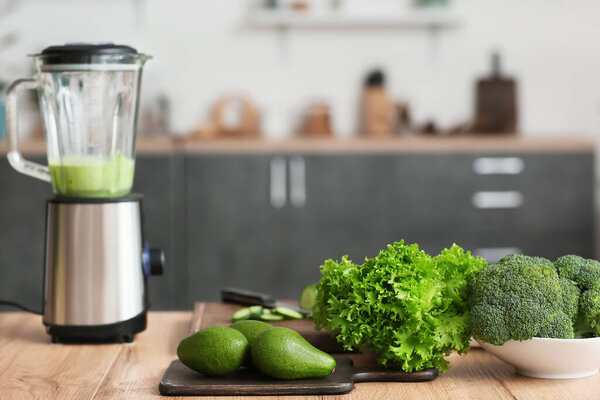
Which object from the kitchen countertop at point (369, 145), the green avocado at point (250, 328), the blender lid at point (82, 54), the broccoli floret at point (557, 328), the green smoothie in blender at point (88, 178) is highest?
the blender lid at point (82, 54)

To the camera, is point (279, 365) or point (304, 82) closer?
point (279, 365)

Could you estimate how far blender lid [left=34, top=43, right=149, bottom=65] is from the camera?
121cm

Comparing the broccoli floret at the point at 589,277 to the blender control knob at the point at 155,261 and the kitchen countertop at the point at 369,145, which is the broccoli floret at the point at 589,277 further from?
the kitchen countertop at the point at 369,145

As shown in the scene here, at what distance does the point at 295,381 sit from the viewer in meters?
0.92

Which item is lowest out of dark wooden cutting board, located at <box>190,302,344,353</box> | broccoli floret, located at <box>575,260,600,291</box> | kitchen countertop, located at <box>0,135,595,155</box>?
dark wooden cutting board, located at <box>190,302,344,353</box>

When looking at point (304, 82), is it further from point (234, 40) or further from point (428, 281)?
point (428, 281)

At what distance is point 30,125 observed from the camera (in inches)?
151

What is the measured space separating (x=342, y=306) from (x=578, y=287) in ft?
0.98

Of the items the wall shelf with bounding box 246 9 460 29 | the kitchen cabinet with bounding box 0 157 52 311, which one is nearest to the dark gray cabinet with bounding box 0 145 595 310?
the kitchen cabinet with bounding box 0 157 52 311

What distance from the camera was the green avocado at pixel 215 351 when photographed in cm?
93

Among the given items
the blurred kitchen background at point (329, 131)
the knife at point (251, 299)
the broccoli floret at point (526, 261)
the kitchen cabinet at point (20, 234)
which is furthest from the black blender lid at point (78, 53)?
the kitchen cabinet at point (20, 234)

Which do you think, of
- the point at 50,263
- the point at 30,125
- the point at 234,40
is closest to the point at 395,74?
the point at 234,40

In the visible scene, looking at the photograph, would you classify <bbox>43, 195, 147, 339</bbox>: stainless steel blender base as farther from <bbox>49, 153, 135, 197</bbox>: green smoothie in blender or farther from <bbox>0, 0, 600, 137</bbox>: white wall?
<bbox>0, 0, 600, 137</bbox>: white wall

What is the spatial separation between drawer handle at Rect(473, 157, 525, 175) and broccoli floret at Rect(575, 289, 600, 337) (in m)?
2.52
